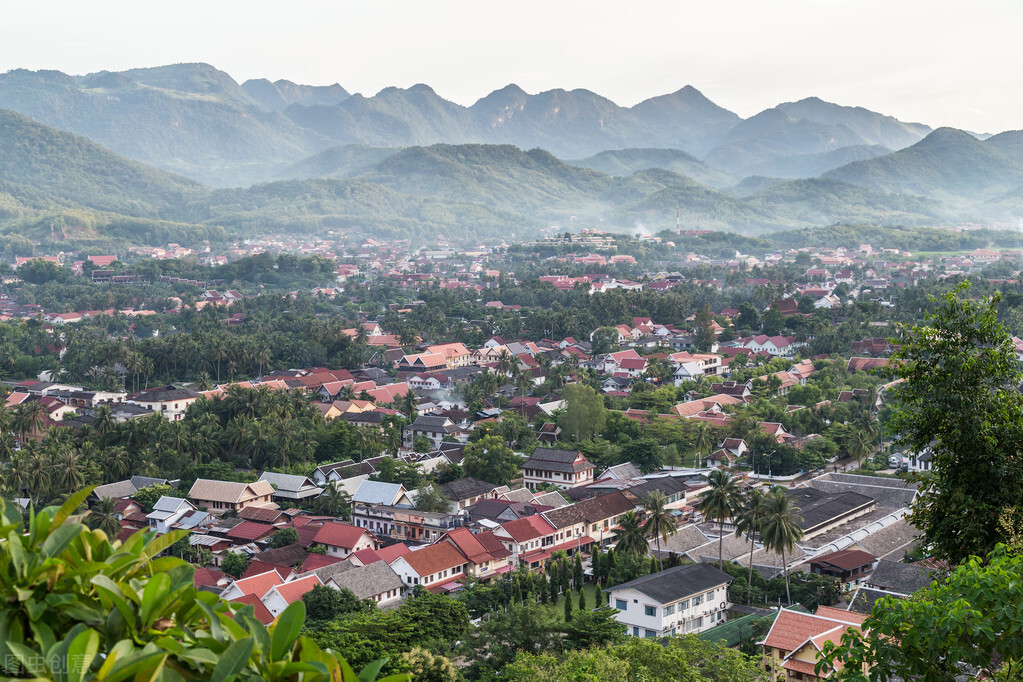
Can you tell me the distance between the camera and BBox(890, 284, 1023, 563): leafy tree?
8.31 metres

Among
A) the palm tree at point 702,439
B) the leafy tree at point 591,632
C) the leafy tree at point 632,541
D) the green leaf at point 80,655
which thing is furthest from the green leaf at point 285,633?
the palm tree at point 702,439

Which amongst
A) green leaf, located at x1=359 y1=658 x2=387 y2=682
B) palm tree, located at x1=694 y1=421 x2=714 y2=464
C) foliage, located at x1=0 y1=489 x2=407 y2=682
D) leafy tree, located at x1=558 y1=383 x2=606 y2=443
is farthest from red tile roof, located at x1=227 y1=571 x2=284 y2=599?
green leaf, located at x1=359 y1=658 x2=387 y2=682

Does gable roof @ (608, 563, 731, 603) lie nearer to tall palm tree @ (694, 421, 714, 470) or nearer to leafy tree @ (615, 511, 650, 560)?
leafy tree @ (615, 511, 650, 560)

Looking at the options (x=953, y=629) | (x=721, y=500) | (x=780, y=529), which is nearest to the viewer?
(x=953, y=629)

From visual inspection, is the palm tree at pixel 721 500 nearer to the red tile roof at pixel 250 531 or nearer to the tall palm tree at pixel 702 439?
the tall palm tree at pixel 702 439

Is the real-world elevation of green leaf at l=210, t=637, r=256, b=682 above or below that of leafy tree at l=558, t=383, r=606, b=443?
above

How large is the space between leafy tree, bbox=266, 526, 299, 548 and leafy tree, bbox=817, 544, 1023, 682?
782 inches

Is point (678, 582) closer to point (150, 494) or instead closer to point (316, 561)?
point (316, 561)

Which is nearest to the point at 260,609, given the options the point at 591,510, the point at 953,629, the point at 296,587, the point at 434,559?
the point at 296,587

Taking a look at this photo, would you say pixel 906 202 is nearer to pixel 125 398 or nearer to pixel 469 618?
pixel 125 398

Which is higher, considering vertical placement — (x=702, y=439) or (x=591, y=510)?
(x=702, y=439)

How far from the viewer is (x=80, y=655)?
379 cm

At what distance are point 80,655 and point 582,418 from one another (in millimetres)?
31282

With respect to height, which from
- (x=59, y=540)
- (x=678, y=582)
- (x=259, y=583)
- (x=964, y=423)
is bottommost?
(x=259, y=583)
